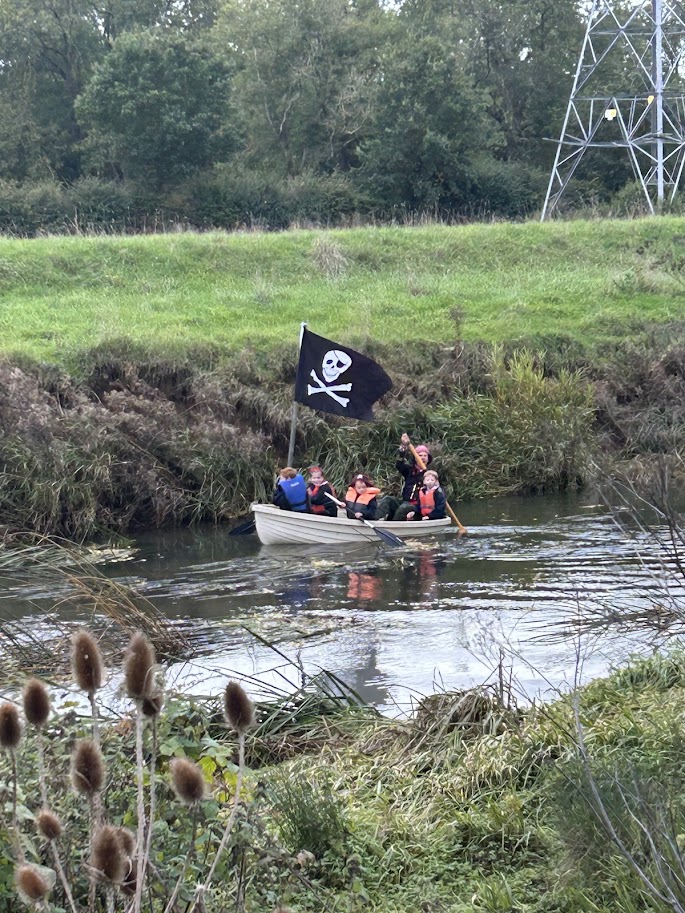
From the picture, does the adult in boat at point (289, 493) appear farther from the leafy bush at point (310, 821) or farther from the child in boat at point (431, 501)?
the leafy bush at point (310, 821)

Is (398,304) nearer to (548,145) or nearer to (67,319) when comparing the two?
(67,319)

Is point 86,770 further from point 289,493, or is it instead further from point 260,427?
point 260,427

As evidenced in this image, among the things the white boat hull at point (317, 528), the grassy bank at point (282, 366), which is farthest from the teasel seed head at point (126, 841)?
the white boat hull at point (317, 528)

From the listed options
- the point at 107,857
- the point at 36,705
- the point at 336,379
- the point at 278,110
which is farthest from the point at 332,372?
the point at 278,110

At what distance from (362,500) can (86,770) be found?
14.6m

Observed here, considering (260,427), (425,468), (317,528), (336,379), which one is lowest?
(317,528)

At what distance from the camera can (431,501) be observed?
57.6ft

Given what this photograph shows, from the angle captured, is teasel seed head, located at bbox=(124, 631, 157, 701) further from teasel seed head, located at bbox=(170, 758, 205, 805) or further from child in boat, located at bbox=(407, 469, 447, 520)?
child in boat, located at bbox=(407, 469, 447, 520)

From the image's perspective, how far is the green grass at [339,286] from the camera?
23.3 metres

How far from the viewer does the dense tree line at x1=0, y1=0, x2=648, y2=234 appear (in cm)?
4038

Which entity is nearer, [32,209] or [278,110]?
[32,209]

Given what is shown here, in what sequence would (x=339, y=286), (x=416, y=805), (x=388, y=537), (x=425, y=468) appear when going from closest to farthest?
(x=416, y=805)
(x=388, y=537)
(x=425, y=468)
(x=339, y=286)

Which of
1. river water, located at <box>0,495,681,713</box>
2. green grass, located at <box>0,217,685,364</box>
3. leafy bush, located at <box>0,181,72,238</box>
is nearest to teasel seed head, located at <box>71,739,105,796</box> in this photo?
river water, located at <box>0,495,681,713</box>

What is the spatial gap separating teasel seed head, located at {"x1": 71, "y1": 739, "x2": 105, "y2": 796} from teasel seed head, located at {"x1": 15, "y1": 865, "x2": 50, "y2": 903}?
0.25 metres
